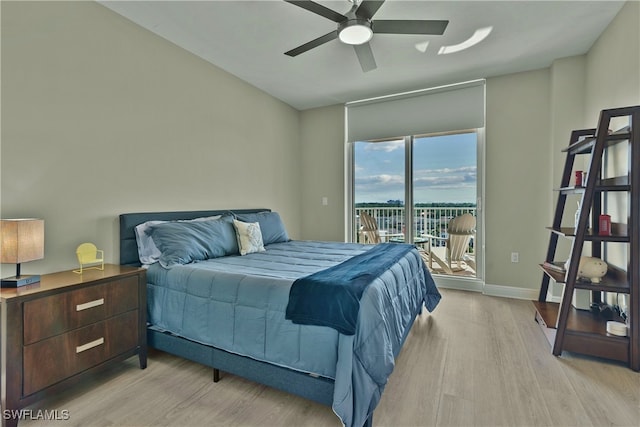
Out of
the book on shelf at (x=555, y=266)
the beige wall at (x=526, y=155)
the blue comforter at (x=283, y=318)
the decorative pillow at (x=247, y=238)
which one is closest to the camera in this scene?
the blue comforter at (x=283, y=318)

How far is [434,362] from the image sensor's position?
2.13 metres

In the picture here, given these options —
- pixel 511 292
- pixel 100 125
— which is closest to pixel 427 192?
pixel 511 292

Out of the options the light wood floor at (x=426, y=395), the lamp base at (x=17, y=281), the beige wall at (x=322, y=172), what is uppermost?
the beige wall at (x=322, y=172)

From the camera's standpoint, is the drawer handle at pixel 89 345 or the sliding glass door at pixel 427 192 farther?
the sliding glass door at pixel 427 192

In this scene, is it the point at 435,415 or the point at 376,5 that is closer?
the point at 435,415

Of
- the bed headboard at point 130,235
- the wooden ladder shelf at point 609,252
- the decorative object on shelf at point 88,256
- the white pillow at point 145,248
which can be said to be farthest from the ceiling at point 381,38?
the decorative object on shelf at point 88,256

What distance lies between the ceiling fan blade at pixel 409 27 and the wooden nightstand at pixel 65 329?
2353 mm

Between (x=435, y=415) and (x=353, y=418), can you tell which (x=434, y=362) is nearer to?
(x=435, y=415)

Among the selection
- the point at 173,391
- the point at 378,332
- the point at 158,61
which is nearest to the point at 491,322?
the point at 378,332

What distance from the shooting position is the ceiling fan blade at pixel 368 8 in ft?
6.02

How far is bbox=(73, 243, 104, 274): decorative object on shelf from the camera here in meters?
Result: 2.04

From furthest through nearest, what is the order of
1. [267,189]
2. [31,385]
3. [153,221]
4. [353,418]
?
1. [267,189]
2. [153,221]
3. [31,385]
4. [353,418]

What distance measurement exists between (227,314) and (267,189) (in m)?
2.58

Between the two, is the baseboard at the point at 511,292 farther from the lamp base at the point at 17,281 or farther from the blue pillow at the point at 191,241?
the lamp base at the point at 17,281
